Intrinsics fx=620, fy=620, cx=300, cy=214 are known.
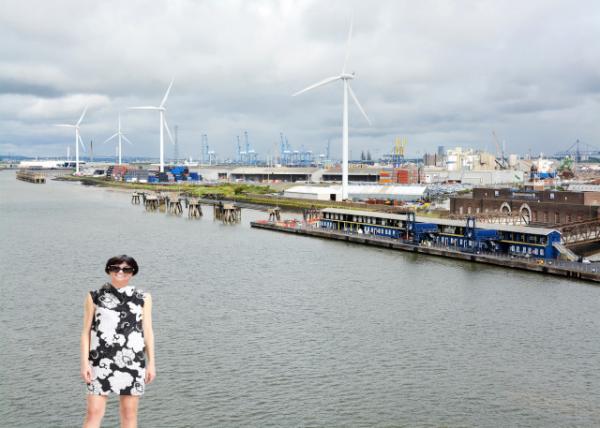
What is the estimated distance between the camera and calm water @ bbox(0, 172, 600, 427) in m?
17.5

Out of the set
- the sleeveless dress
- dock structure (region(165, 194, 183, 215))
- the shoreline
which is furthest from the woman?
dock structure (region(165, 194, 183, 215))

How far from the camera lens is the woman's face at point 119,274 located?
5.88 metres

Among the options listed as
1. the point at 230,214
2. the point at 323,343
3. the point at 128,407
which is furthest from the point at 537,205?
the point at 128,407

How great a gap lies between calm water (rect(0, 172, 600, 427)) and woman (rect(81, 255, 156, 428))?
36.2ft

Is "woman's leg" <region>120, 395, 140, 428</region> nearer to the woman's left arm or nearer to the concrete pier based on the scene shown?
the woman's left arm

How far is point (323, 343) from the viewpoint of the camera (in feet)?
77.8

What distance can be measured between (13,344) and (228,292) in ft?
40.1

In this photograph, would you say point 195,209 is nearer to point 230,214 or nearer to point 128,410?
point 230,214

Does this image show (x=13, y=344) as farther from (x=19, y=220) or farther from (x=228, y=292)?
(x=19, y=220)

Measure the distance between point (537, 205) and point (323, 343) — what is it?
41345mm

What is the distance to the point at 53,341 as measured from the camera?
76.5 ft

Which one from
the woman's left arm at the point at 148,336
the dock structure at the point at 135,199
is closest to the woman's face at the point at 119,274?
the woman's left arm at the point at 148,336

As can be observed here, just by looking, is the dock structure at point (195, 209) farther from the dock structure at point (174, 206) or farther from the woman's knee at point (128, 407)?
the woman's knee at point (128, 407)

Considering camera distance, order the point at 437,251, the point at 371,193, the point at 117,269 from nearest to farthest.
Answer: the point at 117,269 → the point at 437,251 → the point at 371,193
